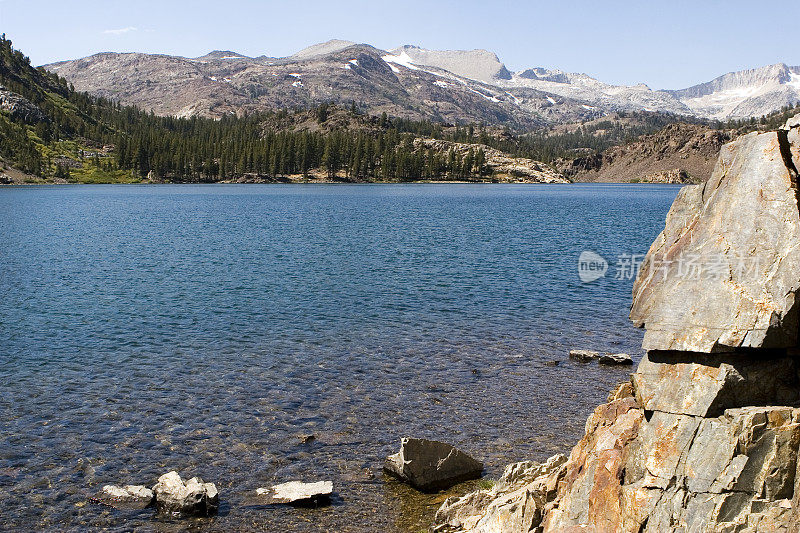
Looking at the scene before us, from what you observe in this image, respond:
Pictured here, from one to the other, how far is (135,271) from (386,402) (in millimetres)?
43891

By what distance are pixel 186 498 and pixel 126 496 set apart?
2.10 metres

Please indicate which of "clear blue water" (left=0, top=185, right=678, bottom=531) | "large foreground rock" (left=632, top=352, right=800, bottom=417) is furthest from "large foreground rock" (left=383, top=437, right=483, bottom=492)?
"large foreground rock" (left=632, top=352, right=800, bottom=417)

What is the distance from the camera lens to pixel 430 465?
71.6 feet

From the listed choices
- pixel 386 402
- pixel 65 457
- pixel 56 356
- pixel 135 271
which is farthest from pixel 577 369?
pixel 135 271

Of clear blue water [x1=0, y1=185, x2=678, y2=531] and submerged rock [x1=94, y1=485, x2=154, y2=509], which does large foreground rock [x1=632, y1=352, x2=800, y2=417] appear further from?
submerged rock [x1=94, y1=485, x2=154, y2=509]

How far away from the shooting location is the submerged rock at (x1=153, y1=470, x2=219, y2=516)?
1973cm

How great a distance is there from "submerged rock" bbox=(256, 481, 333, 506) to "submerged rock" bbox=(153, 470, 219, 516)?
166 cm

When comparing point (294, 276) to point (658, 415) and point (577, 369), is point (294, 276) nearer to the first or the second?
point (577, 369)

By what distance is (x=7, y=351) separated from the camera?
119 ft
